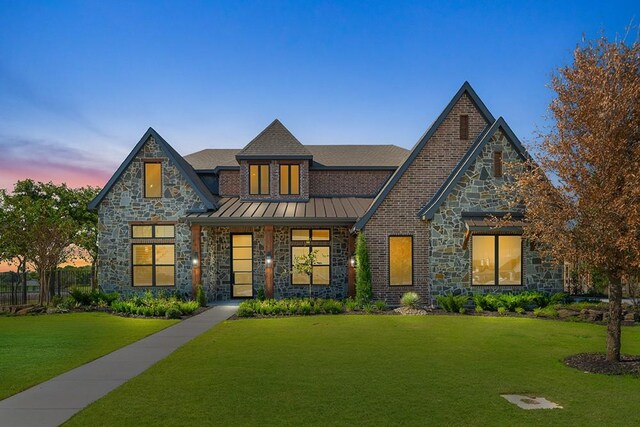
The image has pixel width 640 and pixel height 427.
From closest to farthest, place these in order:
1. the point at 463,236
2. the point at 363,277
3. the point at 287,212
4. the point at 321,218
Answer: the point at 363,277 → the point at 463,236 → the point at 321,218 → the point at 287,212

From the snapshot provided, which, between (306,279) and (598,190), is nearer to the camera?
(598,190)

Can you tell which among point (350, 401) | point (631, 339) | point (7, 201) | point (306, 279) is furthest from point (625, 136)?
point (7, 201)

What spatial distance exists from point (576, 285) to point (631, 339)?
34.3 feet

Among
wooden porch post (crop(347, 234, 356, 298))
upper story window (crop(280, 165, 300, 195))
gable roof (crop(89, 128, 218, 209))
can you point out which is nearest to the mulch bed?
wooden porch post (crop(347, 234, 356, 298))

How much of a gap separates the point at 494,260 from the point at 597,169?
946cm

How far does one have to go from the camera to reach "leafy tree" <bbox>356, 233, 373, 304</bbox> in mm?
17188

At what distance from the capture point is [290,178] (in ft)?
73.0

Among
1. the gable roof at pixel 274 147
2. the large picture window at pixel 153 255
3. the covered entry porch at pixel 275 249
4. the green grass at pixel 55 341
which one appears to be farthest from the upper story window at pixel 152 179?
the green grass at pixel 55 341

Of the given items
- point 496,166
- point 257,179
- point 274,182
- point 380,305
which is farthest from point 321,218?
point 496,166

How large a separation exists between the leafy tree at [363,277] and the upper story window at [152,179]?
9.62 meters

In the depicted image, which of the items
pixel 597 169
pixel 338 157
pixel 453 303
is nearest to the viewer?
pixel 597 169

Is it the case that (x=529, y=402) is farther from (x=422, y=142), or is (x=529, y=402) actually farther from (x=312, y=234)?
(x=312, y=234)

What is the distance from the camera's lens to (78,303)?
18.8 metres

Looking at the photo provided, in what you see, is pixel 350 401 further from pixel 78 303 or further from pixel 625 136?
pixel 78 303
